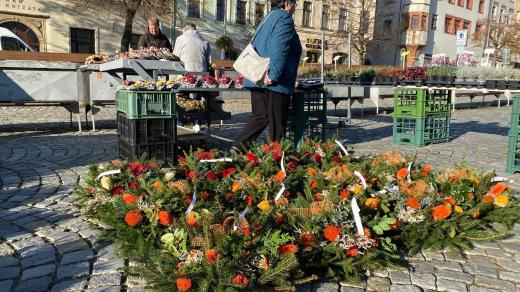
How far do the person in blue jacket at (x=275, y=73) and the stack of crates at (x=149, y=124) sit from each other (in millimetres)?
763

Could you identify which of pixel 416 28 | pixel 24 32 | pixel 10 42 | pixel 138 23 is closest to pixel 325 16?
pixel 416 28

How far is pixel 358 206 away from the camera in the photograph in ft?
9.96

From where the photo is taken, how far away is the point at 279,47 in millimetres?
4930

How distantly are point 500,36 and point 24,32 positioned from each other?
151 feet

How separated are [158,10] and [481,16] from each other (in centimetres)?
4289

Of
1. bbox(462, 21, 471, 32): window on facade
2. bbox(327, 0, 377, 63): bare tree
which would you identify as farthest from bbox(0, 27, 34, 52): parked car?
bbox(462, 21, 471, 32): window on facade

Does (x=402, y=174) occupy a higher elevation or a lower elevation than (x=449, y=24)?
lower

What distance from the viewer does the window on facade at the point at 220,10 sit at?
33.5 m

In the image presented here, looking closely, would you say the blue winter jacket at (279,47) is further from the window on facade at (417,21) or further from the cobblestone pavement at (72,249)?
the window on facade at (417,21)

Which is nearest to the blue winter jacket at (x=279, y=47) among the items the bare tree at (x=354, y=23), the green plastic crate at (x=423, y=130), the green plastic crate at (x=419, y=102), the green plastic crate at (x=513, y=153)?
the green plastic crate at (x=513, y=153)

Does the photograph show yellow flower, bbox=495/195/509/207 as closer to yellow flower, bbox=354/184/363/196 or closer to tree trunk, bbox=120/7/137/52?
yellow flower, bbox=354/184/363/196

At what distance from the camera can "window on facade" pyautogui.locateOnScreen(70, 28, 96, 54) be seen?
27.2 m

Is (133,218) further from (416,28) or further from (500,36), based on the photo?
(500,36)

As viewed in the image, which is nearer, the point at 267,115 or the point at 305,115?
the point at 267,115
